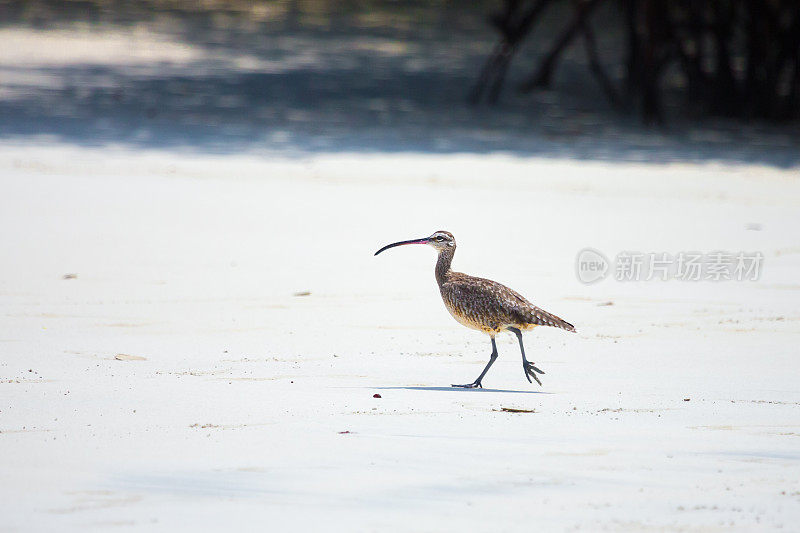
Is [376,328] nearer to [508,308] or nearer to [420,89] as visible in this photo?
[508,308]

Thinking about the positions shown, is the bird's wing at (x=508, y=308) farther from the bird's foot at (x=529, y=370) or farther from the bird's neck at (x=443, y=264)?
the bird's neck at (x=443, y=264)

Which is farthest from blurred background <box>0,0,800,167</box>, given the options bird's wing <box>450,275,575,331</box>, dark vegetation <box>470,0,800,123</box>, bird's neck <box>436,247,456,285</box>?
bird's wing <box>450,275,575,331</box>

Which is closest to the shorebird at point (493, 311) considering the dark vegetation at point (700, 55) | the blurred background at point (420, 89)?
the blurred background at point (420, 89)

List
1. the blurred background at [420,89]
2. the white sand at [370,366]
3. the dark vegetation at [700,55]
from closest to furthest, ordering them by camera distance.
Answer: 1. the white sand at [370,366]
2. the blurred background at [420,89]
3. the dark vegetation at [700,55]

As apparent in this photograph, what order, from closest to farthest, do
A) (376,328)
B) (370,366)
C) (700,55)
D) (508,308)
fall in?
(508,308), (370,366), (376,328), (700,55)

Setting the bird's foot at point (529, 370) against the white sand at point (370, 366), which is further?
the bird's foot at point (529, 370)

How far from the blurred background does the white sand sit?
353 cm

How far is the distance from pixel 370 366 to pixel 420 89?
1572cm

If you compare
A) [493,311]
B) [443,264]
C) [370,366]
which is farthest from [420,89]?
[493,311]

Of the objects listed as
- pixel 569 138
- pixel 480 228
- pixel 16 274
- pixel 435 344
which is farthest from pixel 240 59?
pixel 435 344

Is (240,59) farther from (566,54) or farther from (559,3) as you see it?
(559,3)

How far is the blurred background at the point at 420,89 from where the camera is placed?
16.8m

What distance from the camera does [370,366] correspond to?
6965 millimetres

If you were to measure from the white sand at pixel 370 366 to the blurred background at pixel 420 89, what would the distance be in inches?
139
